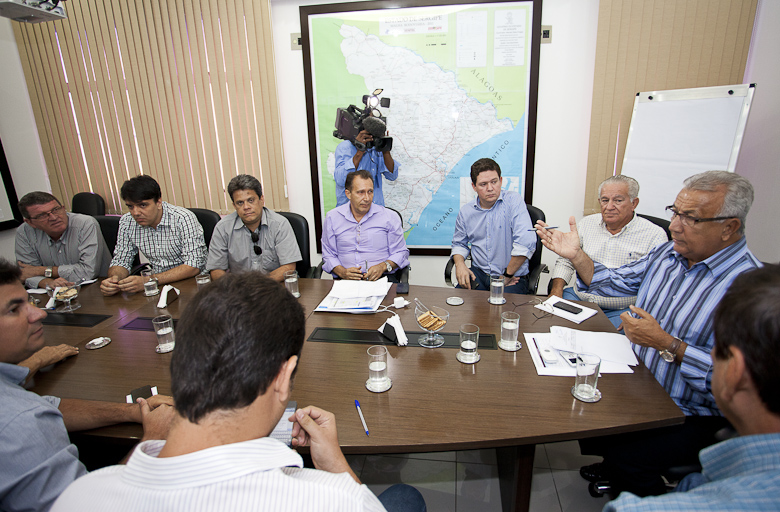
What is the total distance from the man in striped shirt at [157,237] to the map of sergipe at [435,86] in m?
1.43

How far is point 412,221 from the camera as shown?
12.6ft

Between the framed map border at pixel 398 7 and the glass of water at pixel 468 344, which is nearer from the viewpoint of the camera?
the glass of water at pixel 468 344

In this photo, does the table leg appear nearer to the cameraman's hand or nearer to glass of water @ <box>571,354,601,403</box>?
glass of water @ <box>571,354,601,403</box>

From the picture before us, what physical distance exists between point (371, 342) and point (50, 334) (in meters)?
1.54

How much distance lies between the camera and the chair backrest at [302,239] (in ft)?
9.45

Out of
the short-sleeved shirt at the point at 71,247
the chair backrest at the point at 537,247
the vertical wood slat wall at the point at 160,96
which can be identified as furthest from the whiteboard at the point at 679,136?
the short-sleeved shirt at the point at 71,247

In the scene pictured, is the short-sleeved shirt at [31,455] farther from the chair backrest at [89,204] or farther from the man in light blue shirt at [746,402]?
the chair backrest at [89,204]

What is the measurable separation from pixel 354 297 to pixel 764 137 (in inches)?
125

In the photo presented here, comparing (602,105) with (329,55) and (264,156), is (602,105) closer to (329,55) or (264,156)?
(329,55)

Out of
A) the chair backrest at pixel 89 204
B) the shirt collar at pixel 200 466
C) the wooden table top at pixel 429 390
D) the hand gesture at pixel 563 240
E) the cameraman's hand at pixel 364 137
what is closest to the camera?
the shirt collar at pixel 200 466

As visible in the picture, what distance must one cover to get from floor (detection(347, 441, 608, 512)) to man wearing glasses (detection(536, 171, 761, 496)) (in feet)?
1.27

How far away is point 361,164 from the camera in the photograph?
351cm

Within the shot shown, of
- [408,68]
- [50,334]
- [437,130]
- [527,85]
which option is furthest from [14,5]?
[527,85]

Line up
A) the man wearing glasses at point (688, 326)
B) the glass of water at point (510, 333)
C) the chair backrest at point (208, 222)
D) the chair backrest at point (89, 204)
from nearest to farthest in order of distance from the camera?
the man wearing glasses at point (688, 326)
the glass of water at point (510, 333)
the chair backrest at point (208, 222)
the chair backrest at point (89, 204)
